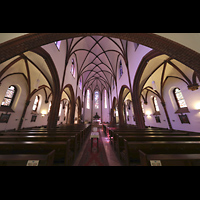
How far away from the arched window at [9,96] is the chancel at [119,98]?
0.08m

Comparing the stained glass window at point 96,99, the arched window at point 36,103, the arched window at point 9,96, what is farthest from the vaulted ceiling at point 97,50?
the stained glass window at point 96,99

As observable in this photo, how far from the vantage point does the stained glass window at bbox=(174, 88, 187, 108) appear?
858cm

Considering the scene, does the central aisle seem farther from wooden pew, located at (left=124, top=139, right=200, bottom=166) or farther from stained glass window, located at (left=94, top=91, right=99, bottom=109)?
stained glass window, located at (left=94, top=91, right=99, bottom=109)

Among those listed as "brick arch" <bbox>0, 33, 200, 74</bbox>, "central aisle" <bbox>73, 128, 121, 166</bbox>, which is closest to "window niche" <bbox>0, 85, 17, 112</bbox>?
"brick arch" <bbox>0, 33, 200, 74</bbox>

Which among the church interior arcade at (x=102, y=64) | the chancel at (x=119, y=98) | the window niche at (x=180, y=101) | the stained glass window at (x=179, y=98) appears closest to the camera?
the chancel at (x=119, y=98)

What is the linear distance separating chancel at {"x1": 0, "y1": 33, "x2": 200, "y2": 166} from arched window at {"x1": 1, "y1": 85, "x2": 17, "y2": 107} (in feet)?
0.26

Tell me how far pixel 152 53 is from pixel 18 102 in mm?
14084

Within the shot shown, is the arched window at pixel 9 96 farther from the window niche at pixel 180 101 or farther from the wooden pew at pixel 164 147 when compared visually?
the window niche at pixel 180 101

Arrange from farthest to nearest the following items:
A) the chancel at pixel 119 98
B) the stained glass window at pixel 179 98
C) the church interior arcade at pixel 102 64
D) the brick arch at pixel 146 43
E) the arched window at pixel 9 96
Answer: the stained glass window at pixel 179 98
the arched window at pixel 9 96
the church interior arcade at pixel 102 64
the brick arch at pixel 146 43
the chancel at pixel 119 98

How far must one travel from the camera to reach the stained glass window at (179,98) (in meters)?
8.58

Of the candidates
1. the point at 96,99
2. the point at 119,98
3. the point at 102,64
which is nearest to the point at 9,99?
the point at 119,98
